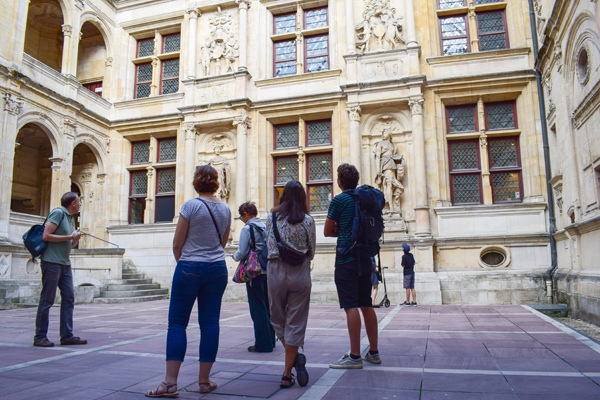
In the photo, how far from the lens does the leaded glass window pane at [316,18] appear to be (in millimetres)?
14688

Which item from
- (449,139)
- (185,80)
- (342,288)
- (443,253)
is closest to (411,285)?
(443,253)

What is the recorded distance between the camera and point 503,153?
12.7 metres

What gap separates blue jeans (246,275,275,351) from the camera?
16.2ft

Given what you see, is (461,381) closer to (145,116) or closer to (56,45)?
(145,116)

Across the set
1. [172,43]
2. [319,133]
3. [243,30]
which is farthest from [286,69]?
[172,43]

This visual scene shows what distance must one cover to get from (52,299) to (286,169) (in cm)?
965

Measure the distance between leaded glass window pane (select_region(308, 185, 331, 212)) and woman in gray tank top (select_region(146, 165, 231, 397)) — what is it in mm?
10142

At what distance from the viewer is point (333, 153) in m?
13.6

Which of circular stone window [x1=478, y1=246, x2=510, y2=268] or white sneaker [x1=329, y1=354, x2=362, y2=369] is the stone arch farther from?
circular stone window [x1=478, y1=246, x2=510, y2=268]

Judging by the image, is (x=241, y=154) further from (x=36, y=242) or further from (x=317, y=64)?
(x=36, y=242)

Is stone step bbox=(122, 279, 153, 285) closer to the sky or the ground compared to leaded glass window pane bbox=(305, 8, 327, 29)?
closer to the ground

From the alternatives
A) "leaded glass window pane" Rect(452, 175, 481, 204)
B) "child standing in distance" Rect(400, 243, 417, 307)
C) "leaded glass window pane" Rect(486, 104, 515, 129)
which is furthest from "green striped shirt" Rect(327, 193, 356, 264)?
"leaded glass window pane" Rect(486, 104, 515, 129)

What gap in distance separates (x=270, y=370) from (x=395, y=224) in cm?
854

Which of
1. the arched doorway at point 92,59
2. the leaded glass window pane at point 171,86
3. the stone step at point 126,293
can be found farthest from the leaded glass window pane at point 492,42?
the arched doorway at point 92,59
